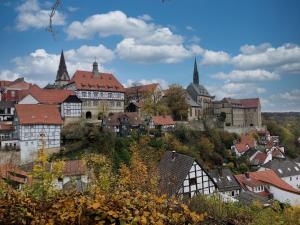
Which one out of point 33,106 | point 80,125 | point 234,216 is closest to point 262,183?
point 80,125

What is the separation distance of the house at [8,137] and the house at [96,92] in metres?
13.0

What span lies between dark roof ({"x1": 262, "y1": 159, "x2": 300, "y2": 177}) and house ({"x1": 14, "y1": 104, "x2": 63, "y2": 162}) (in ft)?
99.5

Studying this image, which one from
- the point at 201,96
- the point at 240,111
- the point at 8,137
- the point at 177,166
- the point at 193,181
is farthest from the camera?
the point at 201,96

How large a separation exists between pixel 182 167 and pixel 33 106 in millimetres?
20474

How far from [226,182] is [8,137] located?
2222cm

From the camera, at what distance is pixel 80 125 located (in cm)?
4053

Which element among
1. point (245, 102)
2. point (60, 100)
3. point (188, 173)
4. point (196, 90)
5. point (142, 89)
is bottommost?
point (188, 173)

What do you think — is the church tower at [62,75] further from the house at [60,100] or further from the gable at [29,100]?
the gable at [29,100]

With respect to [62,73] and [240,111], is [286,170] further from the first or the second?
[62,73]

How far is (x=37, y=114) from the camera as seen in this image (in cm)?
3697

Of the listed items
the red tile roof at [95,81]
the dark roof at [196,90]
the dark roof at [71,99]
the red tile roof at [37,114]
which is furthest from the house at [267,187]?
the dark roof at [196,90]

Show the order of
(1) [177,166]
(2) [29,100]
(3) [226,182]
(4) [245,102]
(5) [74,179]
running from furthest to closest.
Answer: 1. (4) [245,102]
2. (2) [29,100]
3. (3) [226,182]
4. (1) [177,166]
5. (5) [74,179]

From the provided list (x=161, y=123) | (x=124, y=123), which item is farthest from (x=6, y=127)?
(x=161, y=123)

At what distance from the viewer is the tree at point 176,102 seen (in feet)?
190
